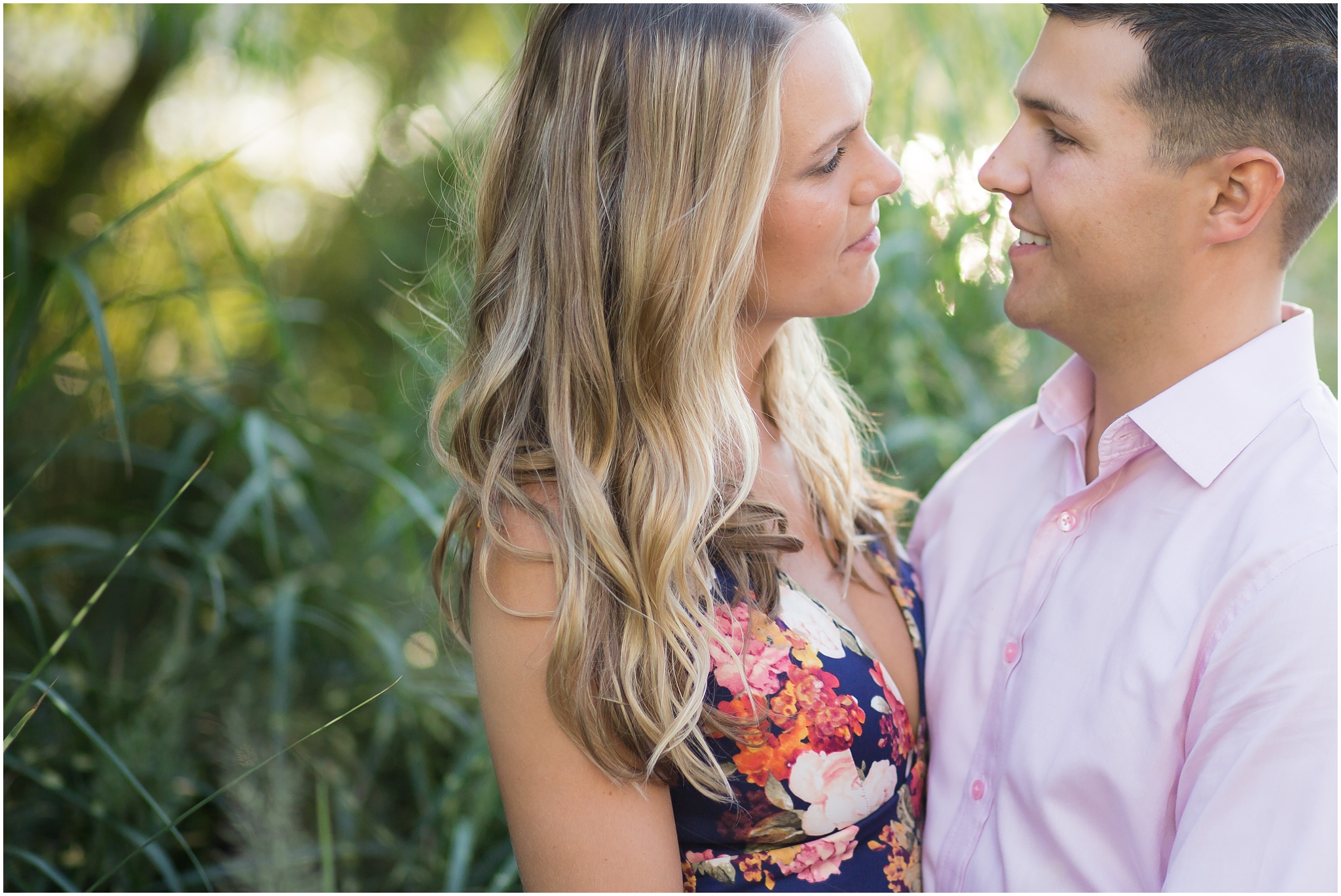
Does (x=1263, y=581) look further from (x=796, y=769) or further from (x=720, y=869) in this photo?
(x=720, y=869)

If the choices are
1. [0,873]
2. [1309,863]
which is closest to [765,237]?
[1309,863]

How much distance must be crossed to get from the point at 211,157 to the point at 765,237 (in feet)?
7.67

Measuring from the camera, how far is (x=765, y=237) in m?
1.53

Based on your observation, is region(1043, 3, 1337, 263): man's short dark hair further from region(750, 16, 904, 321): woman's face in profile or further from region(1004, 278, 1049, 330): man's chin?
region(750, 16, 904, 321): woman's face in profile

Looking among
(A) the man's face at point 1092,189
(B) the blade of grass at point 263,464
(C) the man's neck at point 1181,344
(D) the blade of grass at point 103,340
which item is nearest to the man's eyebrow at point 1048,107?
(A) the man's face at point 1092,189

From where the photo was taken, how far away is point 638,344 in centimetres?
Answer: 148

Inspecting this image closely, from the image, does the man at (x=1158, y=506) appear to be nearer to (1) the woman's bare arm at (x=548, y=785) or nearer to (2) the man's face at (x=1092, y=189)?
(2) the man's face at (x=1092, y=189)

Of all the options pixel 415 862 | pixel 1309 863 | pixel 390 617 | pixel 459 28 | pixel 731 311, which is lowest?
pixel 415 862

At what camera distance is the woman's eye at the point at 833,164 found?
1.52m

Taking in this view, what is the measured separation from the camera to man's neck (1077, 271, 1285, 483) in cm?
150

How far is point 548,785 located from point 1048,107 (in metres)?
1.26

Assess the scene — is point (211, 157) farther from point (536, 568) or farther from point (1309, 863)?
point (1309, 863)

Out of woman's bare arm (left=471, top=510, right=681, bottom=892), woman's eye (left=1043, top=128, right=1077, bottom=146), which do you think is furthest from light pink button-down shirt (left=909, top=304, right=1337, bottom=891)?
woman's bare arm (left=471, top=510, right=681, bottom=892)

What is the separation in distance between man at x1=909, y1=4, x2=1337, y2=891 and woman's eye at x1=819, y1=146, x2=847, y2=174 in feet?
0.87
